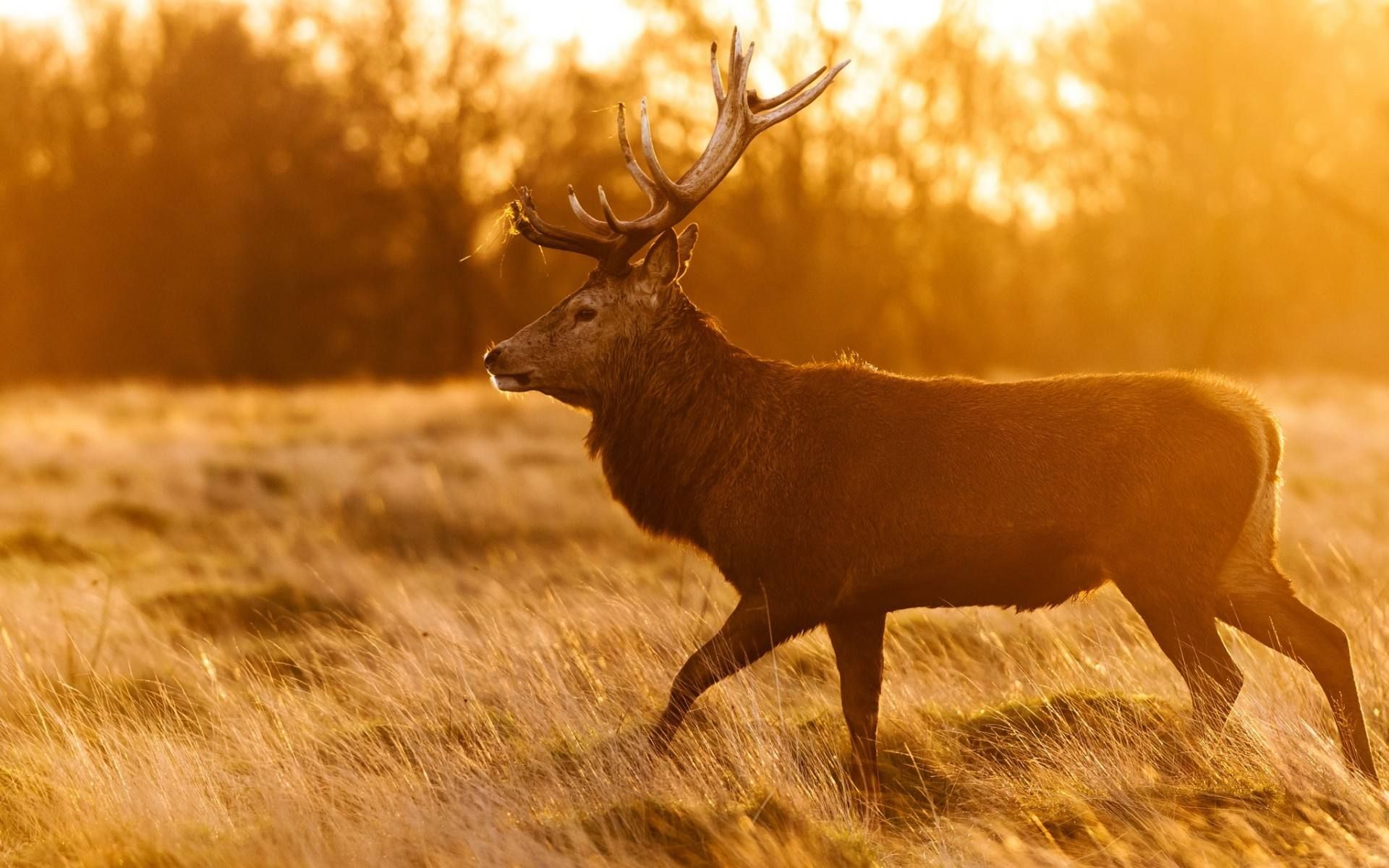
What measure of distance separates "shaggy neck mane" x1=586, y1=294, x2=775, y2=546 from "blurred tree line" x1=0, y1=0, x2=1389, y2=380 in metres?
22.3

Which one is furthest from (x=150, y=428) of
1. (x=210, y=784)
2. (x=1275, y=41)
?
(x=1275, y=41)

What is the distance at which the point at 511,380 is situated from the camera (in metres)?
6.85

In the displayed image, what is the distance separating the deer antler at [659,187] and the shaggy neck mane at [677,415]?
0.35m

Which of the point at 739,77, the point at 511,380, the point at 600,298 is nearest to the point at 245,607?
the point at 511,380

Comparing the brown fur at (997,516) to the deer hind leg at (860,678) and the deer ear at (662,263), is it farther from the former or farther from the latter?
the deer ear at (662,263)

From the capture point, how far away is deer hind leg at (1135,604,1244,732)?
5.97 m

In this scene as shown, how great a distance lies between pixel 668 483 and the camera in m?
6.70

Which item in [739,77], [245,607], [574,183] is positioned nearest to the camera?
[739,77]

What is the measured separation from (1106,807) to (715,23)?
22833mm

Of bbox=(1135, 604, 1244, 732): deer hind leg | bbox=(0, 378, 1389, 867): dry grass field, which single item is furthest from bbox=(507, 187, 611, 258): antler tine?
bbox=(1135, 604, 1244, 732): deer hind leg

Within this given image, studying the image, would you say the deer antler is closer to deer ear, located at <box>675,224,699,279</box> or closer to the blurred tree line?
deer ear, located at <box>675,224,699,279</box>

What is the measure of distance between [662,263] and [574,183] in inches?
1020

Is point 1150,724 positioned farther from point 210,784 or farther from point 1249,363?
point 1249,363

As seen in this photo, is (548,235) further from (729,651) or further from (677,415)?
(729,651)
